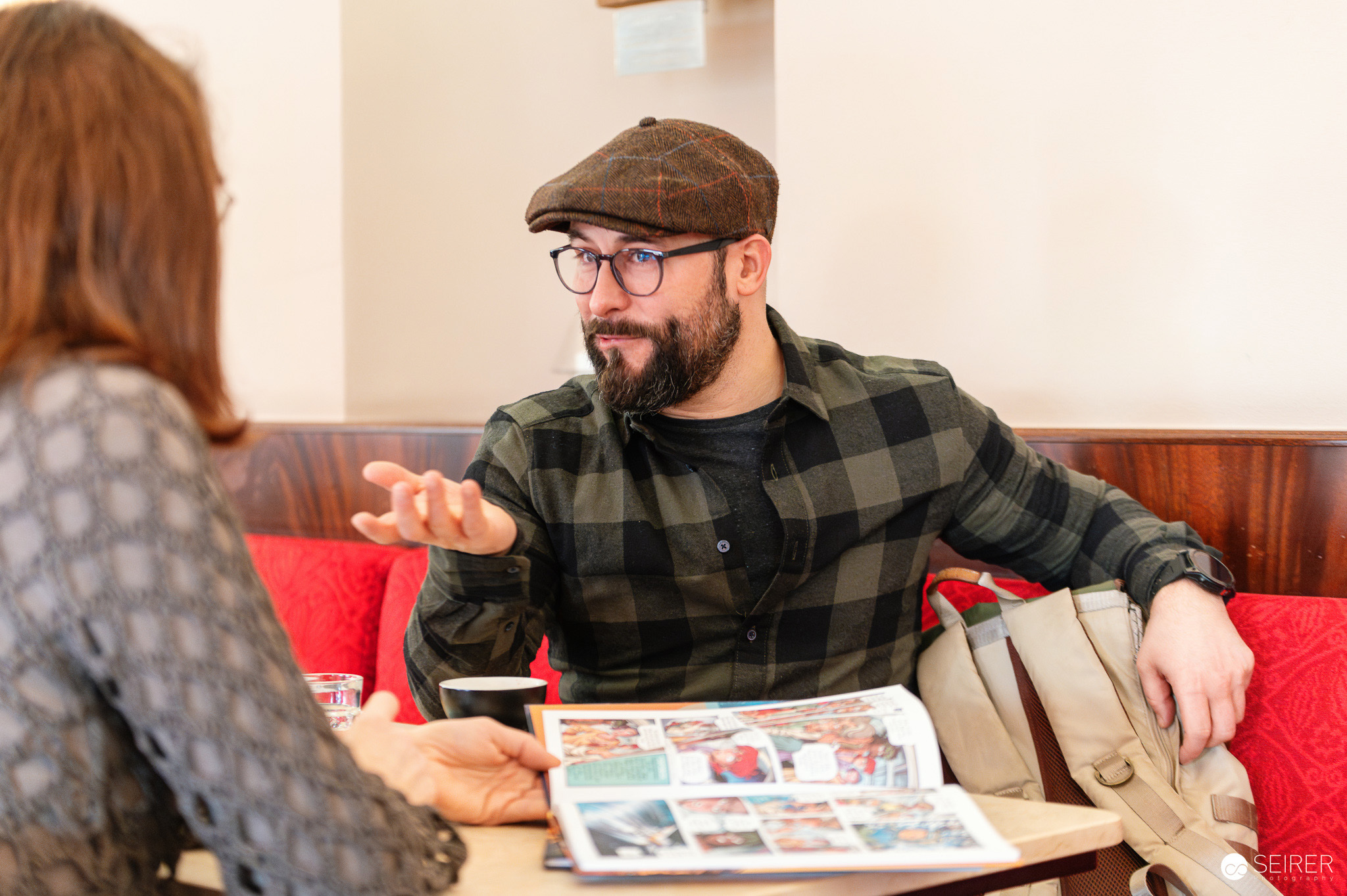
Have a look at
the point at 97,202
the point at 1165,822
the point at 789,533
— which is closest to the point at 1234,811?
the point at 1165,822

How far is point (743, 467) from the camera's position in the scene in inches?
59.1

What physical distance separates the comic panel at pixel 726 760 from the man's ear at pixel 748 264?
81 cm

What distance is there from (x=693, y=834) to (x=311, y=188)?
7.50 feet

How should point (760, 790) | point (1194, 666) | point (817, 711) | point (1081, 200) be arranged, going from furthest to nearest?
1. point (1081, 200)
2. point (1194, 666)
3. point (817, 711)
4. point (760, 790)

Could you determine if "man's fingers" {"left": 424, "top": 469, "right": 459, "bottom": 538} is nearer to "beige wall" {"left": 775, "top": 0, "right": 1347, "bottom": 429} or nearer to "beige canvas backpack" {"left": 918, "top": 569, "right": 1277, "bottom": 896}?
"beige canvas backpack" {"left": 918, "top": 569, "right": 1277, "bottom": 896}

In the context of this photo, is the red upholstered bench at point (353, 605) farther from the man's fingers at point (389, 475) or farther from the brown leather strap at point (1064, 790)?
the brown leather strap at point (1064, 790)

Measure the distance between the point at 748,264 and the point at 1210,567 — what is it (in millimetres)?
769

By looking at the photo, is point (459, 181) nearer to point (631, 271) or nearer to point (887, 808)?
point (631, 271)

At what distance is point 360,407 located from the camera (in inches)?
106

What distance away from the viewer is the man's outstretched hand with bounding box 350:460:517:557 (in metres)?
1.02

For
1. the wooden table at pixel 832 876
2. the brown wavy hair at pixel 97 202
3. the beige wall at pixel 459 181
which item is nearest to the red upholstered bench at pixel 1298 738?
the wooden table at pixel 832 876

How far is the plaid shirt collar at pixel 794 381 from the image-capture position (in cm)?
150

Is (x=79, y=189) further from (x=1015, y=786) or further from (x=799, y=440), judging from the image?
(x=1015, y=786)

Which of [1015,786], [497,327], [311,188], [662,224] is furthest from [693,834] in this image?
[311,188]
